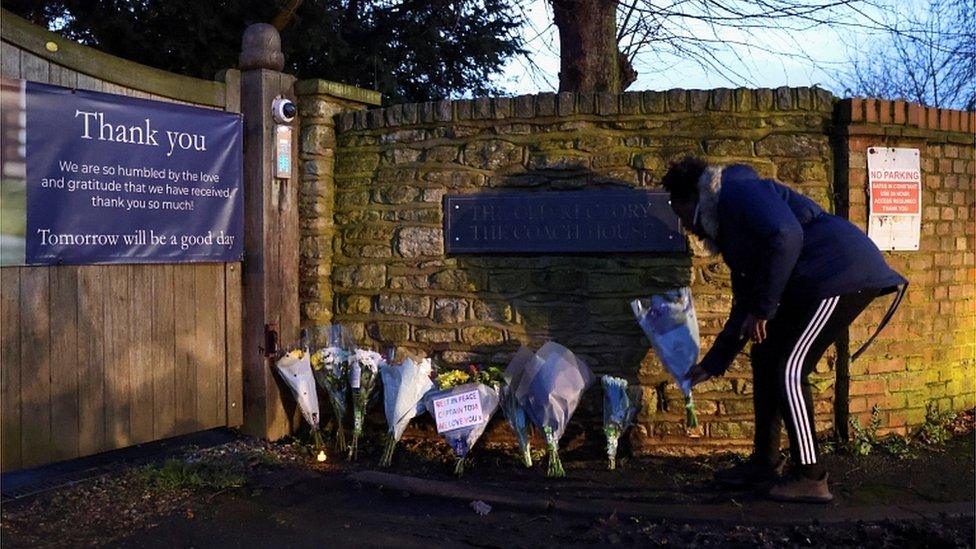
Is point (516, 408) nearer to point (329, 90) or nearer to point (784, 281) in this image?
point (784, 281)

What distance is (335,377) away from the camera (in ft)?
18.2

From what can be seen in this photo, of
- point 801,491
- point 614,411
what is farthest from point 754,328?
point 614,411

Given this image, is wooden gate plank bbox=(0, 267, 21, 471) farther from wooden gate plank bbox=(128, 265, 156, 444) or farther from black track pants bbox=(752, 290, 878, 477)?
black track pants bbox=(752, 290, 878, 477)

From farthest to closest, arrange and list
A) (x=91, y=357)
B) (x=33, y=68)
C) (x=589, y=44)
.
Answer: (x=589, y=44)
(x=91, y=357)
(x=33, y=68)

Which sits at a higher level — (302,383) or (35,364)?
(35,364)

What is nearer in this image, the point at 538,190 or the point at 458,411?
the point at 458,411

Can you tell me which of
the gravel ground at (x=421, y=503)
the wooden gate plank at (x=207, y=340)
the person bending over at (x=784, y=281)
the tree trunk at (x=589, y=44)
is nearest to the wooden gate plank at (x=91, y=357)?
the gravel ground at (x=421, y=503)

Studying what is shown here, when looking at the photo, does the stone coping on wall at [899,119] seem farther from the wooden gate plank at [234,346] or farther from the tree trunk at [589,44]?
the wooden gate plank at [234,346]

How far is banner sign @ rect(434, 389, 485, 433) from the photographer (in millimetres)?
5109

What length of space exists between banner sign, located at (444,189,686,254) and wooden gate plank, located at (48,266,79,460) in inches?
85.1

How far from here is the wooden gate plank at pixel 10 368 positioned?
456cm

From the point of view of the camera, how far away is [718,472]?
477 cm

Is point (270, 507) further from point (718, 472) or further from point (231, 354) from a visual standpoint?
point (718, 472)

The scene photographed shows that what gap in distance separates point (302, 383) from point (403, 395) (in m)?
0.70
